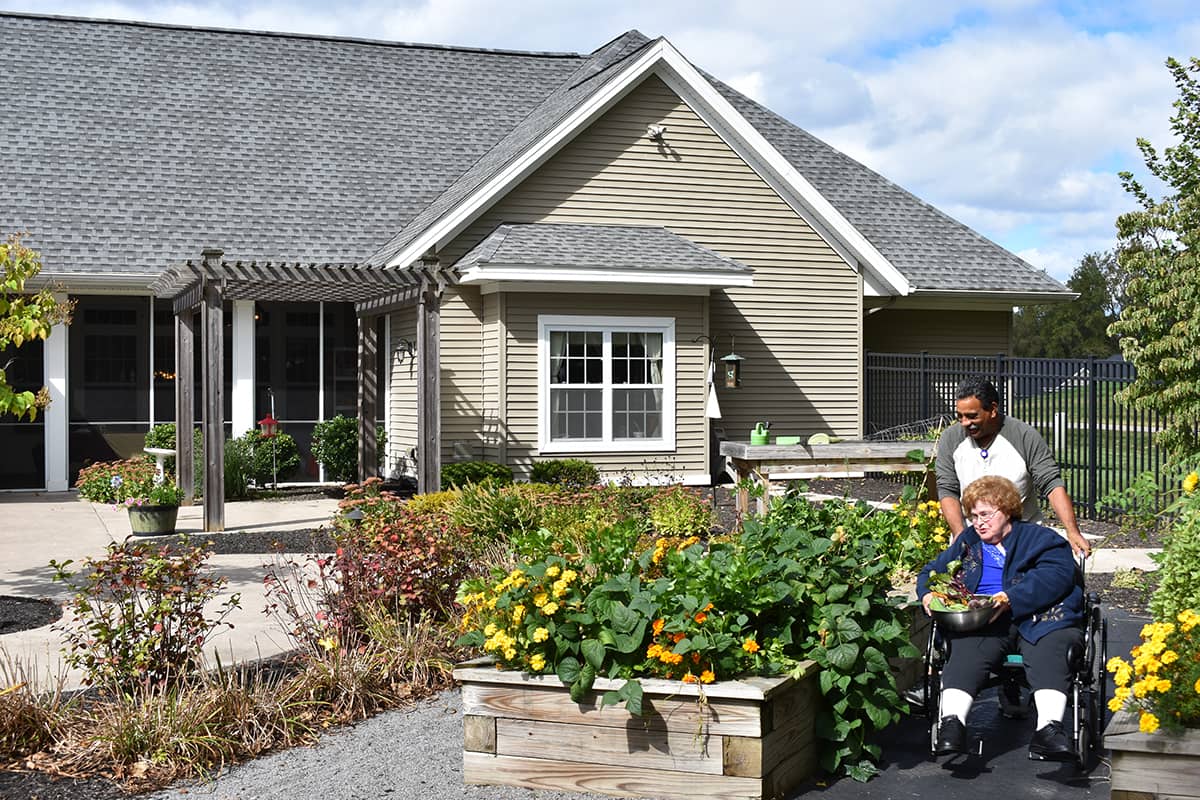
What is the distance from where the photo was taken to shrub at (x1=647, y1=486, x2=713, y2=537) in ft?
36.4

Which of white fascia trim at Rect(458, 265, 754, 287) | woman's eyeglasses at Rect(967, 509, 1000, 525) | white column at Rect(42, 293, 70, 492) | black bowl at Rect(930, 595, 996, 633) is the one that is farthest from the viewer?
white column at Rect(42, 293, 70, 492)

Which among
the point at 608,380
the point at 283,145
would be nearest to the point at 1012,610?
the point at 608,380

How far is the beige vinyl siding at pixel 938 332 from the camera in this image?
21469mm

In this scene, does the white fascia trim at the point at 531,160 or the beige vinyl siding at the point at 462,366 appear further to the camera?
the beige vinyl siding at the point at 462,366

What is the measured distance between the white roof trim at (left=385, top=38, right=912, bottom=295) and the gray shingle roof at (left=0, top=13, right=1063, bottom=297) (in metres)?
0.27

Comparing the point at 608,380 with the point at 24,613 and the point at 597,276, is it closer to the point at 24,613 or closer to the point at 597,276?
the point at 597,276

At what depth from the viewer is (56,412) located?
17859mm

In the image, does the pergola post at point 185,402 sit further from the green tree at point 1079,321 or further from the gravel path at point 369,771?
the green tree at point 1079,321

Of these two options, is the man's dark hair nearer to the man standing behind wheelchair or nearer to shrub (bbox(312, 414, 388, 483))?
the man standing behind wheelchair

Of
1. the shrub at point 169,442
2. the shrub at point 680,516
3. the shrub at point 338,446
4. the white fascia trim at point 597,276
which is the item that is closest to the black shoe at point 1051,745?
the shrub at point 680,516

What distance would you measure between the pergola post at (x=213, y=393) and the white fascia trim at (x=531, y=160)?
134 inches

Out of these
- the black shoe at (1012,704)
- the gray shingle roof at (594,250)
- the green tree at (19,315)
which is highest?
the gray shingle roof at (594,250)

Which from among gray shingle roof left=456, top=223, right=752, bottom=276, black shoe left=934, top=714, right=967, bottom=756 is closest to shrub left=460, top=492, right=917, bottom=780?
black shoe left=934, top=714, right=967, bottom=756

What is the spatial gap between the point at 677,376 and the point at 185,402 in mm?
6605
